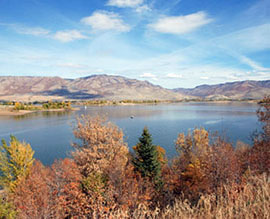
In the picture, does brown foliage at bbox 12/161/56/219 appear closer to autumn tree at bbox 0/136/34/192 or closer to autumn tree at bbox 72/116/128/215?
autumn tree at bbox 72/116/128/215

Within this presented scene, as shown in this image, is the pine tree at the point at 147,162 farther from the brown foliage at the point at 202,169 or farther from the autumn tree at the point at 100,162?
the brown foliage at the point at 202,169

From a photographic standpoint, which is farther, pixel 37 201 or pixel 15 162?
pixel 15 162

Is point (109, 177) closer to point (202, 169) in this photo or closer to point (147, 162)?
point (147, 162)

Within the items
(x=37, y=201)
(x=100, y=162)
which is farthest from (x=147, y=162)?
(x=37, y=201)

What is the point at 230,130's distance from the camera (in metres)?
43.7

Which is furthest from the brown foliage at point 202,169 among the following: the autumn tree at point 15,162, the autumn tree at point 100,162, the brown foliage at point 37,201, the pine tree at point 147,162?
the autumn tree at point 15,162

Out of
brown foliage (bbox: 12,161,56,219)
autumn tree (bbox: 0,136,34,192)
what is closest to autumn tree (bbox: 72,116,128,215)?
brown foliage (bbox: 12,161,56,219)

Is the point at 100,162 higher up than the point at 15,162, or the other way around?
the point at 100,162

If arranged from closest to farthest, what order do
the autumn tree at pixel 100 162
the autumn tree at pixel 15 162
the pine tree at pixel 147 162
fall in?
the autumn tree at pixel 100 162 → the pine tree at pixel 147 162 → the autumn tree at pixel 15 162

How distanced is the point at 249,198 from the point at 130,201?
10.5 m

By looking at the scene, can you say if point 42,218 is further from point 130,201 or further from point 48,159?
point 48,159

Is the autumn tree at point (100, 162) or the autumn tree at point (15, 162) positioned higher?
the autumn tree at point (100, 162)

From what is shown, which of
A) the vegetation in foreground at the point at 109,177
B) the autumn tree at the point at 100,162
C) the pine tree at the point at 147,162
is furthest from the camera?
the pine tree at the point at 147,162

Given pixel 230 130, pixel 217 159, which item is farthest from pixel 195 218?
pixel 230 130
